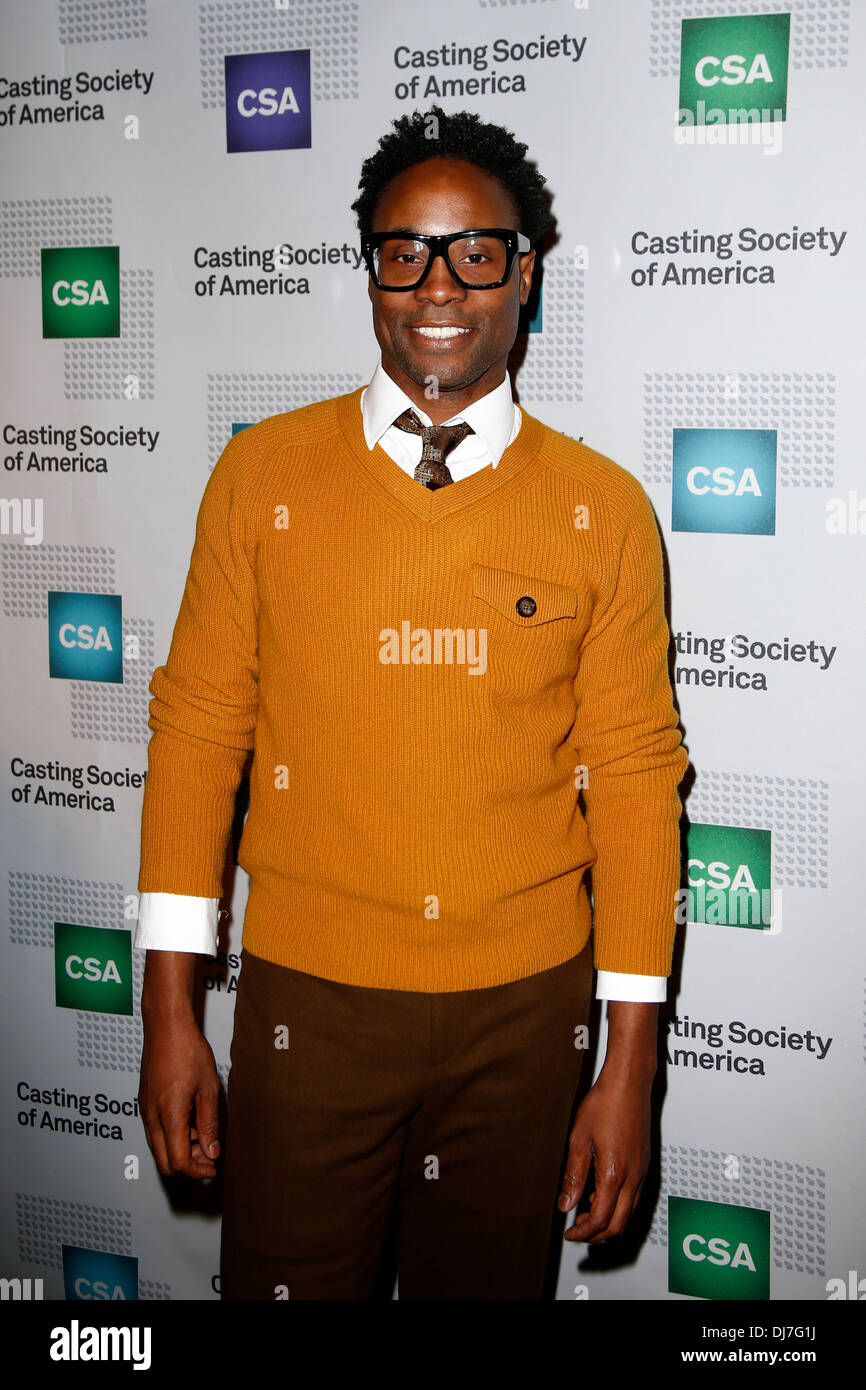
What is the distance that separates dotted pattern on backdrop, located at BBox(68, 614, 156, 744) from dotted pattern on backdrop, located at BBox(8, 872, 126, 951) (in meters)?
0.29

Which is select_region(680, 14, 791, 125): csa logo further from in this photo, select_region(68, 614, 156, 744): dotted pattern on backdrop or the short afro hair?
select_region(68, 614, 156, 744): dotted pattern on backdrop

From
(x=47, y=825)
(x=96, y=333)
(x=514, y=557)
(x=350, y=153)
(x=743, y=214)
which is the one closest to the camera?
(x=514, y=557)

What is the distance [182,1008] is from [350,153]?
1357mm

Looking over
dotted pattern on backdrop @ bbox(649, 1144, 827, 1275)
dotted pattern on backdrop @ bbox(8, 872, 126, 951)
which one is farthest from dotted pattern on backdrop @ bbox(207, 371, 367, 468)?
dotted pattern on backdrop @ bbox(649, 1144, 827, 1275)

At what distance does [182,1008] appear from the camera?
1.50 m

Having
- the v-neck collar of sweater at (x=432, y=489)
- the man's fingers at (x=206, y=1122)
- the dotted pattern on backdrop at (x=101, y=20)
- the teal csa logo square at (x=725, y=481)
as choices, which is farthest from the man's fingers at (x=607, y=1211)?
the dotted pattern on backdrop at (x=101, y=20)

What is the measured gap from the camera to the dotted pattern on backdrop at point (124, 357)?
205 cm

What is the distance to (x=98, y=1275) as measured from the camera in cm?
229

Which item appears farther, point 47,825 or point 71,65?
point 47,825

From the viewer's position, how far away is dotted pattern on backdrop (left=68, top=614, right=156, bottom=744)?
214 centimetres

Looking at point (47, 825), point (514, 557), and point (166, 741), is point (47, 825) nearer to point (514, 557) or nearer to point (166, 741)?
point (166, 741)

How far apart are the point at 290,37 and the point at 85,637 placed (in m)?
1.08

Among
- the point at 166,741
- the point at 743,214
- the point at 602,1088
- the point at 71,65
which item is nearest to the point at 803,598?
the point at 743,214

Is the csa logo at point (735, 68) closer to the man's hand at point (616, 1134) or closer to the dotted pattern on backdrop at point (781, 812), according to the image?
the dotted pattern on backdrop at point (781, 812)
